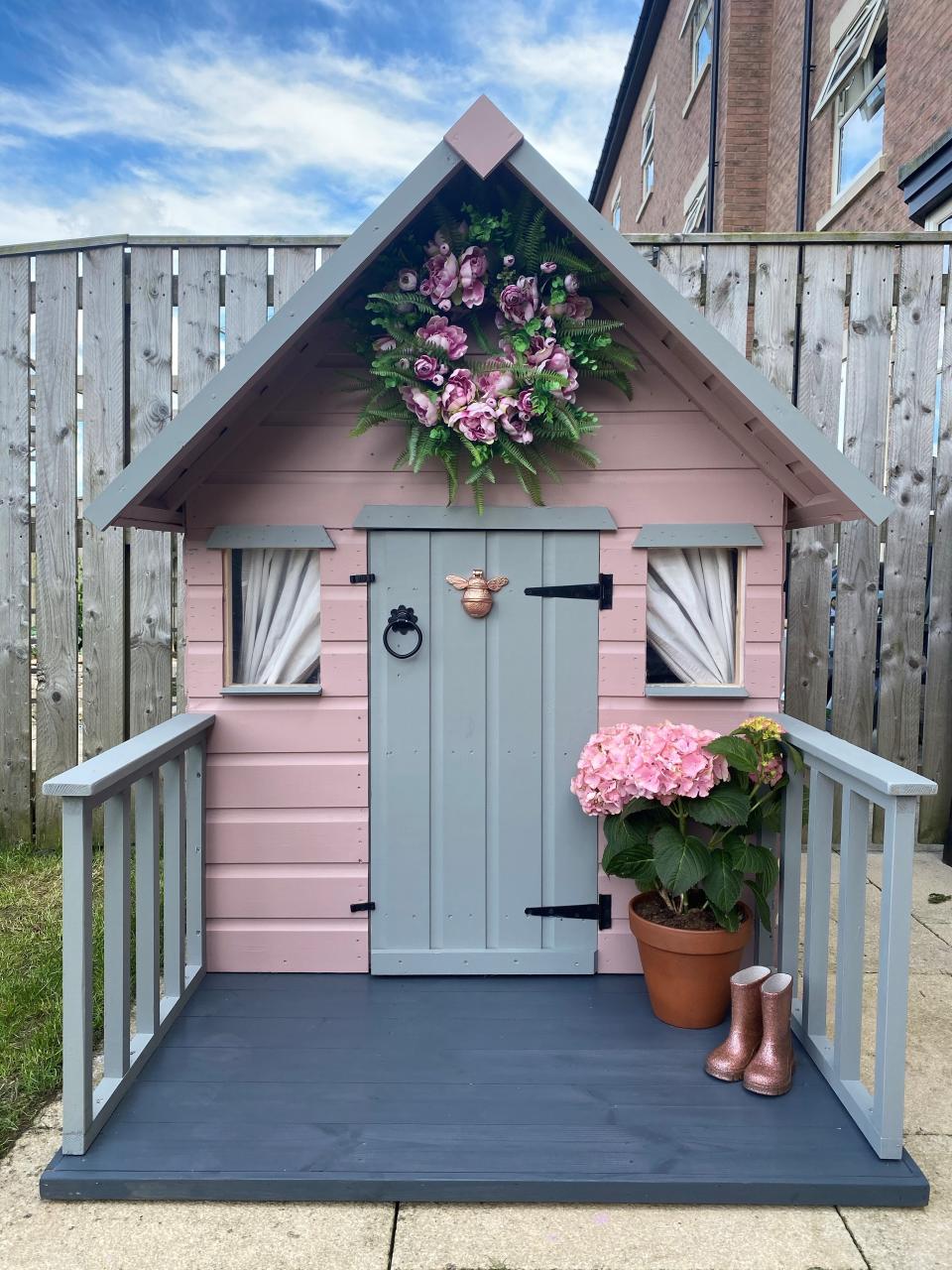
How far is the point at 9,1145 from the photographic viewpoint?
215 cm

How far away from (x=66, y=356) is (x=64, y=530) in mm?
799

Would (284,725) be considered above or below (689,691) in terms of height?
below

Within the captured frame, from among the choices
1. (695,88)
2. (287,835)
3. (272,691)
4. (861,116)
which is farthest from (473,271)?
(695,88)

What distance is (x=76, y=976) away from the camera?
2023 millimetres

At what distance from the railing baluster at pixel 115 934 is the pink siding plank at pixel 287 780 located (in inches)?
26.3

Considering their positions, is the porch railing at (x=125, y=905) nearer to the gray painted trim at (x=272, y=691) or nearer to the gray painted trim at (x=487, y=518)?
the gray painted trim at (x=272, y=691)

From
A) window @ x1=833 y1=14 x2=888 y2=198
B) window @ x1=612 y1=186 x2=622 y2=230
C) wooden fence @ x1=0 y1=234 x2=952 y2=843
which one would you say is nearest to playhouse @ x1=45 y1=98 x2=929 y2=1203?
wooden fence @ x1=0 y1=234 x2=952 y2=843

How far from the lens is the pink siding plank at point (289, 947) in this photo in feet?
9.58

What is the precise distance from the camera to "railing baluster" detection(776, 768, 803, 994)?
105 inches

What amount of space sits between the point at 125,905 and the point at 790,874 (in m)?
1.95

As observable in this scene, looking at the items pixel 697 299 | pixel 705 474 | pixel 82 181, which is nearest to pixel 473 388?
pixel 705 474

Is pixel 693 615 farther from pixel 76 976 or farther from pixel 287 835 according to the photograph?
pixel 76 976

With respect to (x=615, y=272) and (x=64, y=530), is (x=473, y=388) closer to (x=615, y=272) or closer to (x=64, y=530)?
(x=615, y=272)

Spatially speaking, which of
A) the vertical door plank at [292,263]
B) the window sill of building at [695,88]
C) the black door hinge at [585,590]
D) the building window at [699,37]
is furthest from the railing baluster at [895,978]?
the building window at [699,37]
